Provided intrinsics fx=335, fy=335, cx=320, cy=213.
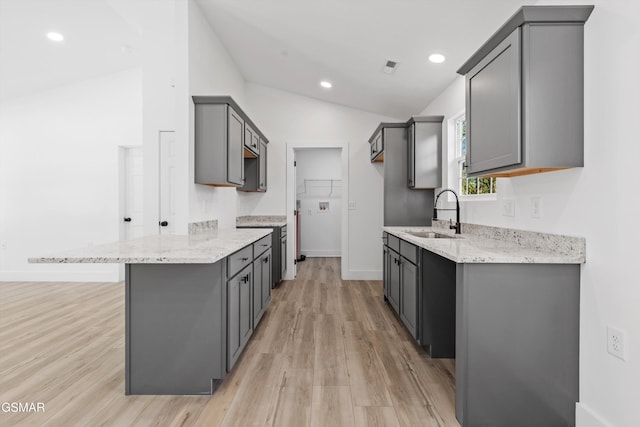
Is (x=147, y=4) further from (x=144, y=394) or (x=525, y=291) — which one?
(x=525, y=291)

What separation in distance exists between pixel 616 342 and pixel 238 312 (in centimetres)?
204

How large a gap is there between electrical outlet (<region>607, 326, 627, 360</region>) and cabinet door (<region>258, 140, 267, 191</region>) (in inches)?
156

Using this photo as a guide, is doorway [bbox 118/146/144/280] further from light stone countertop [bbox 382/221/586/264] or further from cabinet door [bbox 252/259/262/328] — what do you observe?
light stone countertop [bbox 382/221/586/264]

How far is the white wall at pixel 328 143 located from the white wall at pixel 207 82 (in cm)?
85

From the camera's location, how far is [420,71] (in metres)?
3.40

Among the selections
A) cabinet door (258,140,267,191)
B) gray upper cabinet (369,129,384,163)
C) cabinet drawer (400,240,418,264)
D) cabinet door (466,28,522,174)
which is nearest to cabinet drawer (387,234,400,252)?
cabinet drawer (400,240,418,264)

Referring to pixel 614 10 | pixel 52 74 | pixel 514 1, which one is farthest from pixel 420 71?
pixel 52 74

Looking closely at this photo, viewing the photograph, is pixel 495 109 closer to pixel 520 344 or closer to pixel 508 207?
pixel 508 207

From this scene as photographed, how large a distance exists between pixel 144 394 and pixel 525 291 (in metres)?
2.18

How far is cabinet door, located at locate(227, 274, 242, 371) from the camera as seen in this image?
2080 millimetres

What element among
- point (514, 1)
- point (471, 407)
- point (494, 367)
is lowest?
point (471, 407)

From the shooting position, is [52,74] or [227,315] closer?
[227,315]

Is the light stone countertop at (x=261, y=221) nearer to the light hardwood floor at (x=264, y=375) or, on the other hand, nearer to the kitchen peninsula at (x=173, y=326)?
the light hardwood floor at (x=264, y=375)

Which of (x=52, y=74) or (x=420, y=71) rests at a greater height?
(x=52, y=74)
